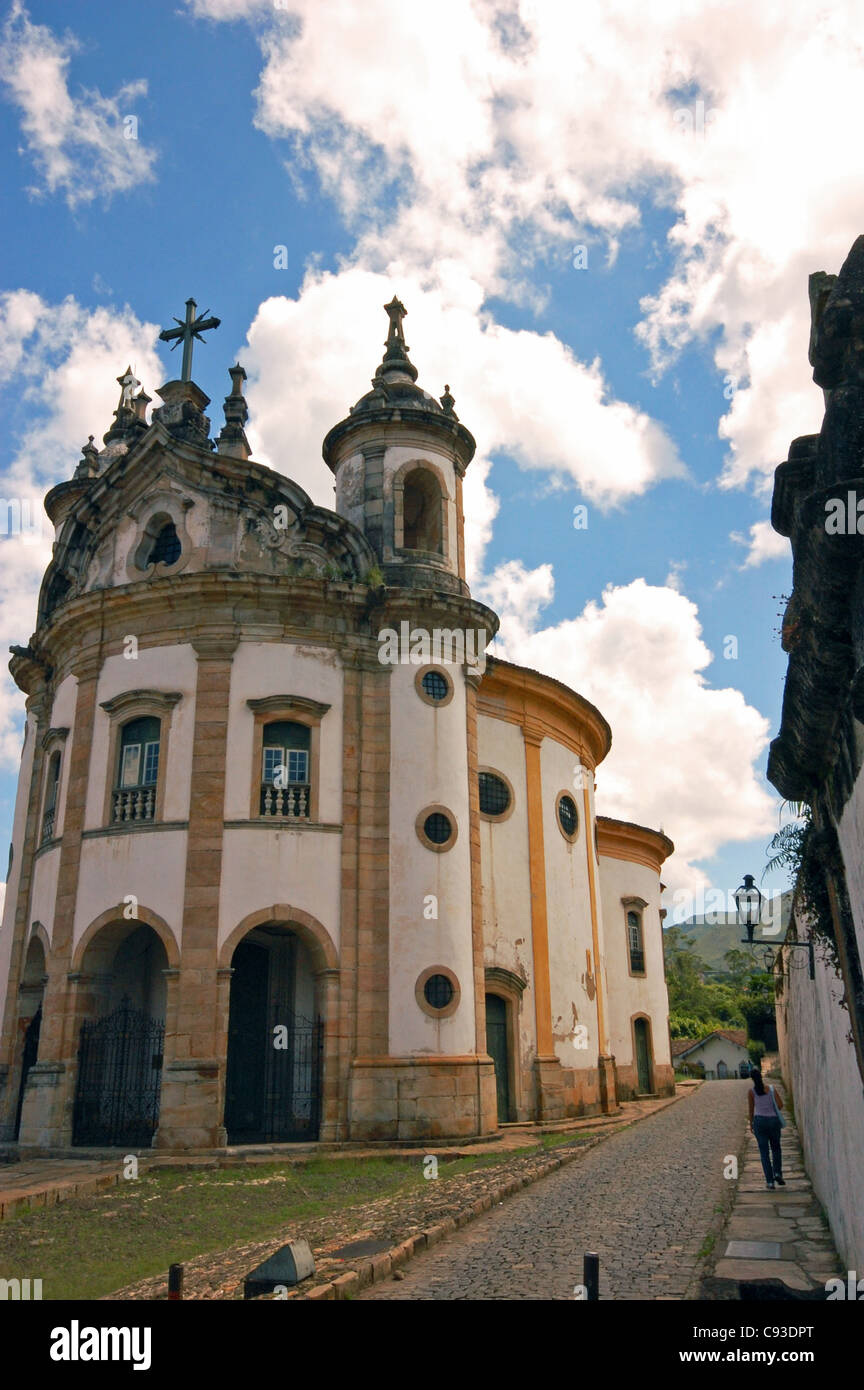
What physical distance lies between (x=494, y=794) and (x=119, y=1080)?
933 cm

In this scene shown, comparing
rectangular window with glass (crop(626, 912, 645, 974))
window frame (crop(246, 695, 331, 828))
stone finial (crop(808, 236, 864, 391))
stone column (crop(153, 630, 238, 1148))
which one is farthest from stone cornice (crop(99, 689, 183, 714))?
rectangular window with glass (crop(626, 912, 645, 974))

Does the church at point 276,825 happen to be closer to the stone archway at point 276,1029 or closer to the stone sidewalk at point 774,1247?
the stone archway at point 276,1029

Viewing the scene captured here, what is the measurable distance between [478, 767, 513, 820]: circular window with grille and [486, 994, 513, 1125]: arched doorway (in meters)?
3.79

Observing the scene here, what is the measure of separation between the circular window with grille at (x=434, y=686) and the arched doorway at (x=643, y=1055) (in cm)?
1507

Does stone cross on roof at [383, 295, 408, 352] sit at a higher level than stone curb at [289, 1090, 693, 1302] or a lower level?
higher

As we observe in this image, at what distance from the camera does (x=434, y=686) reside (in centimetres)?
1984

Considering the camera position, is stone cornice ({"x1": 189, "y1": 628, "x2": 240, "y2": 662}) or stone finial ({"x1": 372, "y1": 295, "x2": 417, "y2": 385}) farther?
stone finial ({"x1": 372, "y1": 295, "x2": 417, "y2": 385})

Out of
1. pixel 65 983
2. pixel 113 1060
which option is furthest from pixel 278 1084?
pixel 65 983

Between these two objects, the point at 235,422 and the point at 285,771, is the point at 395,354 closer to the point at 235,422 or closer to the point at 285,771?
the point at 235,422

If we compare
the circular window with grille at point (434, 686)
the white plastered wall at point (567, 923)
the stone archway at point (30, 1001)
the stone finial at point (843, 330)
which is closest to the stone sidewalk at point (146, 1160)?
the stone archway at point (30, 1001)

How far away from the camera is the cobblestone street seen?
786 centimetres

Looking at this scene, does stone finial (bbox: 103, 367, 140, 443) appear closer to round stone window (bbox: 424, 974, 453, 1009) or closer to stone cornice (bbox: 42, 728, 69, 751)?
stone cornice (bbox: 42, 728, 69, 751)
